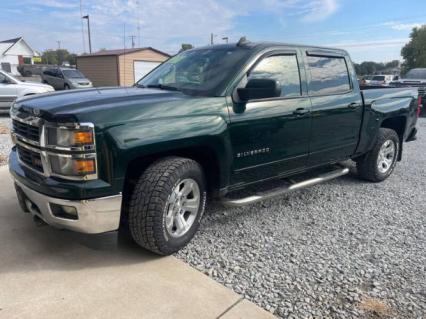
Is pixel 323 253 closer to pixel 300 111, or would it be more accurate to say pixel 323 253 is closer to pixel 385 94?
pixel 300 111

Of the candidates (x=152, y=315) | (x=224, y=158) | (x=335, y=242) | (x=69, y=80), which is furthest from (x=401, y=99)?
(x=69, y=80)

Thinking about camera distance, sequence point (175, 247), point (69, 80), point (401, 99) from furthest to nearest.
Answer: point (69, 80), point (401, 99), point (175, 247)

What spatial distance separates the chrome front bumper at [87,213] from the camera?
277 centimetres

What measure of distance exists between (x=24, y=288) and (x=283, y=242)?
87.8 inches

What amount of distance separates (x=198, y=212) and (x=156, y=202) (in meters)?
0.59

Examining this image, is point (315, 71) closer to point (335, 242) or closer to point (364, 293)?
point (335, 242)

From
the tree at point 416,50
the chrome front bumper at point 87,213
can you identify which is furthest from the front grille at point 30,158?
the tree at point 416,50

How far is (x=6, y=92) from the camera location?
11531 mm

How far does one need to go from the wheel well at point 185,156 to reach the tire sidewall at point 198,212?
6.1 inches

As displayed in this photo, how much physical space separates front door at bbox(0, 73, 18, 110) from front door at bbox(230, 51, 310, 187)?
10.1 meters

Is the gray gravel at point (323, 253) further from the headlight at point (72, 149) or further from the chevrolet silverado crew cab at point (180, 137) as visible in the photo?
A: the headlight at point (72, 149)

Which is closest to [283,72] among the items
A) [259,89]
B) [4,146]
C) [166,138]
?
[259,89]

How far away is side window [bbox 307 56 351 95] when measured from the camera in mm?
4383

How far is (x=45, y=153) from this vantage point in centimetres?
281
